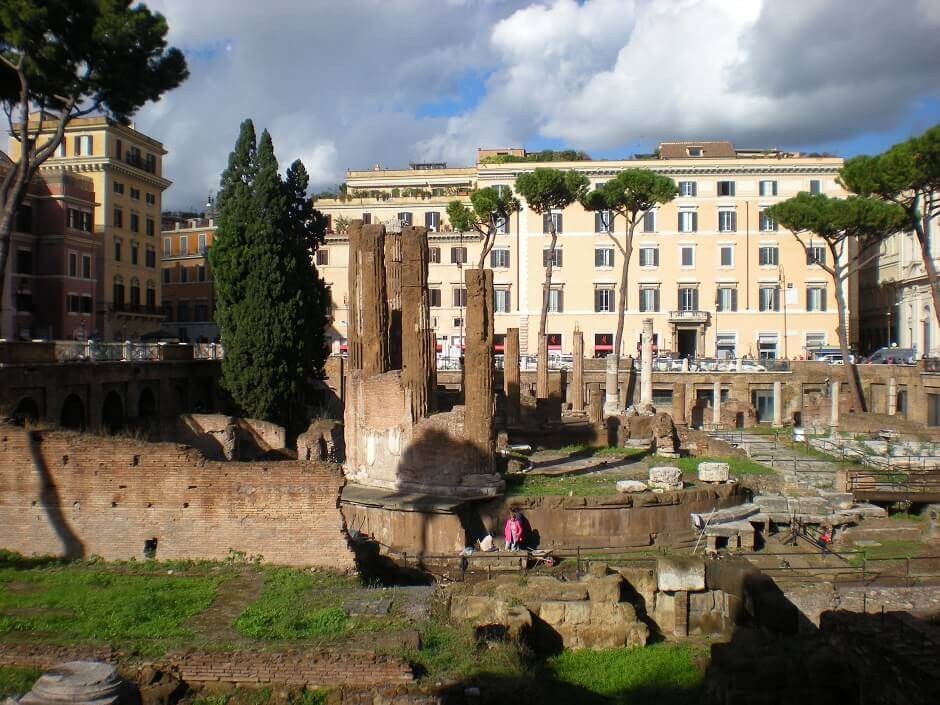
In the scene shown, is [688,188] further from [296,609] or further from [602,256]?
[296,609]

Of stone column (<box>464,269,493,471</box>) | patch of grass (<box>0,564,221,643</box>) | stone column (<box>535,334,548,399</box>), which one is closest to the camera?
patch of grass (<box>0,564,221,643</box>)

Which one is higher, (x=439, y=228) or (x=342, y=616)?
(x=439, y=228)

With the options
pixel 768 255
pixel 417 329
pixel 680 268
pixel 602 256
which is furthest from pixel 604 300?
pixel 417 329

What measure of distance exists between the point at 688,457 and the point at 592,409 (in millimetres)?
6293

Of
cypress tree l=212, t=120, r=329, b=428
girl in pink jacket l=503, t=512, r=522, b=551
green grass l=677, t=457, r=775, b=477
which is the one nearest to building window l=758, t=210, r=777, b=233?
green grass l=677, t=457, r=775, b=477

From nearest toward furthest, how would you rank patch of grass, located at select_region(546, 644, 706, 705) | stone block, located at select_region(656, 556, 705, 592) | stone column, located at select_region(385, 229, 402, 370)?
patch of grass, located at select_region(546, 644, 706, 705), stone block, located at select_region(656, 556, 705, 592), stone column, located at select_region(385, 229, 402, 370)

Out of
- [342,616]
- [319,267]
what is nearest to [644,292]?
[319,267]

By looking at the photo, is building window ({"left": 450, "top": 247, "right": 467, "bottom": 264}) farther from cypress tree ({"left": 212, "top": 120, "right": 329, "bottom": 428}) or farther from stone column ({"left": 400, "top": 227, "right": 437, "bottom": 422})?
stone column ({"left": 400, "top": 227, "right": 437, "bottom": 422})

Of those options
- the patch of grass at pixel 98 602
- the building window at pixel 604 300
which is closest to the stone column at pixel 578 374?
the building window at pixel 604 300

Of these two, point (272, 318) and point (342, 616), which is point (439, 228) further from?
point (342, 616)

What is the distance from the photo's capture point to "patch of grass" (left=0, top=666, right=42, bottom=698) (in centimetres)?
844

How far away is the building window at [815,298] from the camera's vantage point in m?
49.4

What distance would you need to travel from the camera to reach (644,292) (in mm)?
49875

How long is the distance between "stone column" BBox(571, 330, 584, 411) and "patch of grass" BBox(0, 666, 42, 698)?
2709cm
